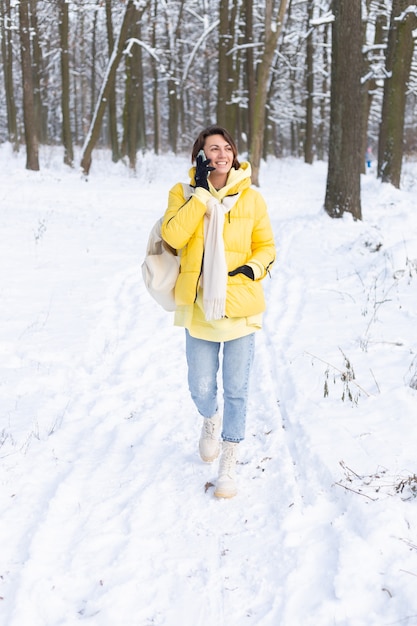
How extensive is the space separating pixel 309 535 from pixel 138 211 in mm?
11238

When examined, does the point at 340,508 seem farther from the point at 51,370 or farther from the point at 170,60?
the point at 170,60

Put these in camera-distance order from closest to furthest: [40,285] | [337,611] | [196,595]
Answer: [337,611] → [196,595] → [40,285]

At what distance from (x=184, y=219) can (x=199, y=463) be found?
1675 millimetres

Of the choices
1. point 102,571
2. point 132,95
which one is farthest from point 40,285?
point 132,95

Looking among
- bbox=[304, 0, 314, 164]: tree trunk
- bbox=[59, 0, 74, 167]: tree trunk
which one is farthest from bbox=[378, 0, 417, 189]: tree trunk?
bbox=[304, 0, 314, 164]: tree trunk

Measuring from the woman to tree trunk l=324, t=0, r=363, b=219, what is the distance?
24.0 ft

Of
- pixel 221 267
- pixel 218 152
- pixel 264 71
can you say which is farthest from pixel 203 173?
pixel 264 71

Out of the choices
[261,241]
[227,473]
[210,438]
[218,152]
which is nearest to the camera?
[218,152]

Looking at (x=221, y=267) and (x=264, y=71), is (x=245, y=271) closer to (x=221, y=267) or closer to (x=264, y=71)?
(x=221, y=267)

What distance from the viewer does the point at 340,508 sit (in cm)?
306

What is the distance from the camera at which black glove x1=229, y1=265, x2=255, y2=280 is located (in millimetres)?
3135

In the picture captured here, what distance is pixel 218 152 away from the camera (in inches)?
123

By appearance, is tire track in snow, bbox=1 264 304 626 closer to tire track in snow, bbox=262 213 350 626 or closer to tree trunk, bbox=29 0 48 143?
tire track in snow, bbox=262 213 350 626

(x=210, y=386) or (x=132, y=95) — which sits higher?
(x=132, y=95)
